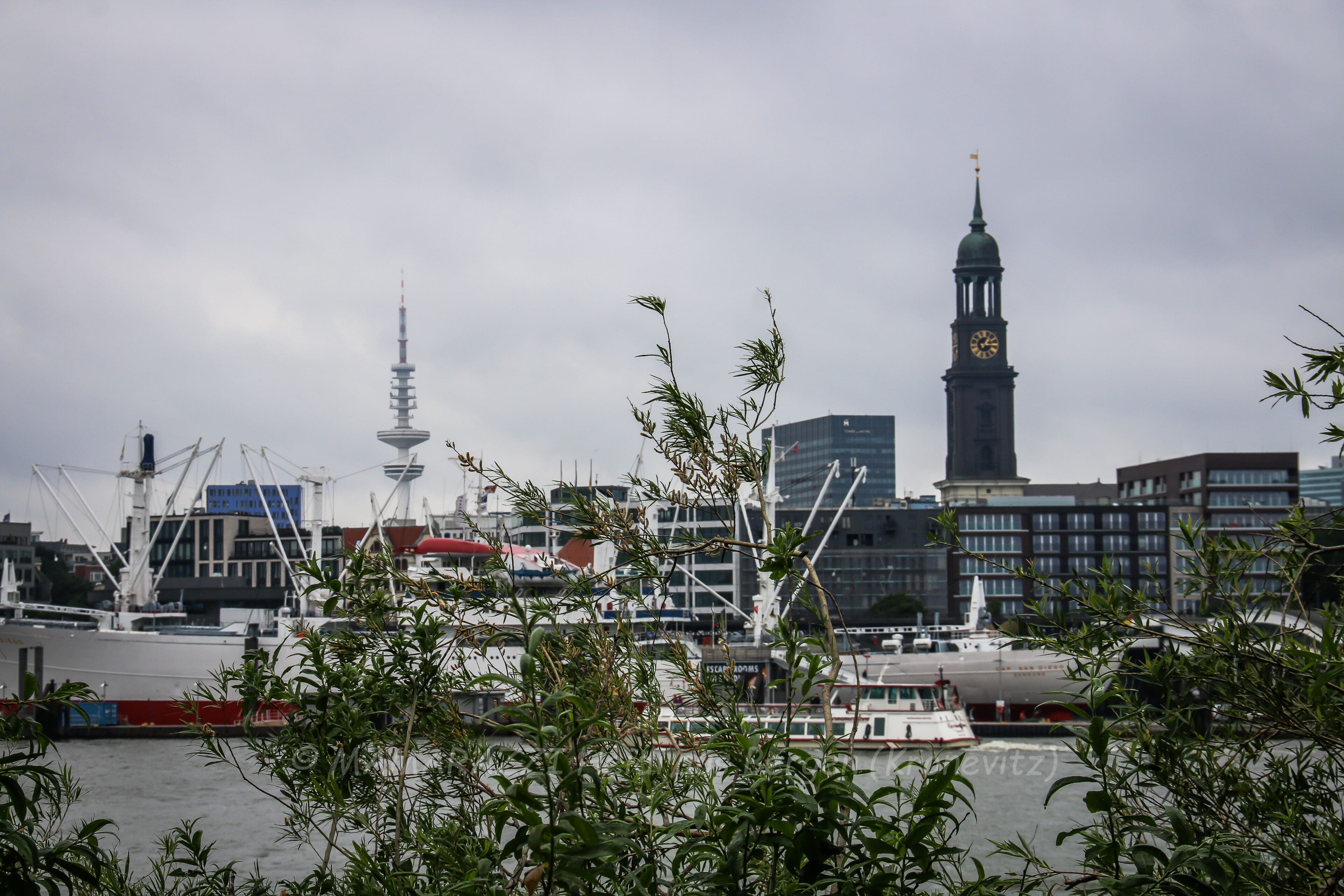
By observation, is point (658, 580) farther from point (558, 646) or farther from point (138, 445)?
point (138, 445)

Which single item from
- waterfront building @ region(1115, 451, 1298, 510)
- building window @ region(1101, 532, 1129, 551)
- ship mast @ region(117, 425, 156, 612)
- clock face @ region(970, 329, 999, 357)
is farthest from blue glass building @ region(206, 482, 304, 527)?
clock face @ region(970, 329, 999, 357)

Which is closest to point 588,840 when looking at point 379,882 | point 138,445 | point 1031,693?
point 379,882

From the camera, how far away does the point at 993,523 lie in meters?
81.9

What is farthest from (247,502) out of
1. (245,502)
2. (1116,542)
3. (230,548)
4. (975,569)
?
(1116,542)

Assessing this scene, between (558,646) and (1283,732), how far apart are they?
3.35 meters

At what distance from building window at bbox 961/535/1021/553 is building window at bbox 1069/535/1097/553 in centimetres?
355

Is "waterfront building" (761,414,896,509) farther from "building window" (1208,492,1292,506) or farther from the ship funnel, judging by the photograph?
the ship funnel

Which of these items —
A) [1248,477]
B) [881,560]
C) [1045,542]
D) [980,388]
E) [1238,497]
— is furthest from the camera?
[980,388]

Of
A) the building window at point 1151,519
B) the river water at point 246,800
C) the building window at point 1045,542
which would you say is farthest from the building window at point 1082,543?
the river water at point 246,800

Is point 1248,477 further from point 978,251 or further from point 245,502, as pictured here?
point 245,502

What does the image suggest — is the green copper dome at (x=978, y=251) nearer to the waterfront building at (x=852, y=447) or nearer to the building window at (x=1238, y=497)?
the waterfront building at (x=852, y=447)

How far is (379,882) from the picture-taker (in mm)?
5301

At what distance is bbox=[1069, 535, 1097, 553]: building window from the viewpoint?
81.1 metres

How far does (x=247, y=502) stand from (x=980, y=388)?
270 ft
